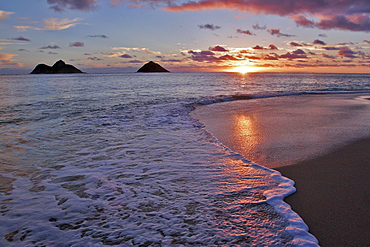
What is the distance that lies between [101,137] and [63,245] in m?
5.01

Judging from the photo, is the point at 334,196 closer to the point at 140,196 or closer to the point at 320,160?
the point at 320,160

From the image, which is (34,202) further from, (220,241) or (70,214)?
(220,241)

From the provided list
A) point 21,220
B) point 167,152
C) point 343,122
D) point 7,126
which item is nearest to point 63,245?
point 21,220

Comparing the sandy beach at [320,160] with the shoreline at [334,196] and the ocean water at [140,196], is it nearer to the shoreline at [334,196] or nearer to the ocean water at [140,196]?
the shoreline at [334,196]

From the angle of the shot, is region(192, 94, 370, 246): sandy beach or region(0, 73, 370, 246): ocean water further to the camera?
region(192, 94, 370, 246): sandy beach

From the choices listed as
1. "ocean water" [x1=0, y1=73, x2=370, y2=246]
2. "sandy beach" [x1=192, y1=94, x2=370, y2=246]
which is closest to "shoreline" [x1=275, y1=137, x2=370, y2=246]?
"sandy beach" [x1=192, y1=94, x2=370, y2=246]

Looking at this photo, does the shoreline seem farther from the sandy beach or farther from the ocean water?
the ocean water

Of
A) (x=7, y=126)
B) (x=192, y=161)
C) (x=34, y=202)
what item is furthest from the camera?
(x=7, y=126)

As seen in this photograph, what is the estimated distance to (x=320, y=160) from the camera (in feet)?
17.0

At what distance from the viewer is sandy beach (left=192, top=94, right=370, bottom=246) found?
2.96 m

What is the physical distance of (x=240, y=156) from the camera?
557cm

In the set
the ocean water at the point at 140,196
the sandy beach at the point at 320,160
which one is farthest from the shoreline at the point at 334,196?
the ocean water at the point at 140,196

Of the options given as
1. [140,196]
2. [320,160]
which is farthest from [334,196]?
[140,196]

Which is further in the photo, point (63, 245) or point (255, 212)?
point (255, 212)
